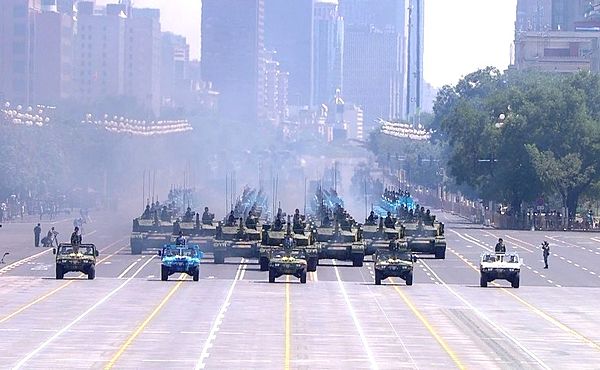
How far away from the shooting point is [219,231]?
9531cm

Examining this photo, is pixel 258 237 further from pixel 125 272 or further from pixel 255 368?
pixel 255 368

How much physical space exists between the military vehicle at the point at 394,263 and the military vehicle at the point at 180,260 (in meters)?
7.11

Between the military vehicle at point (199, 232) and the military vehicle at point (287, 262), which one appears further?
the military vehicle at point (199, 232)

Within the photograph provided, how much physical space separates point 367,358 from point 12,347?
8963 mm

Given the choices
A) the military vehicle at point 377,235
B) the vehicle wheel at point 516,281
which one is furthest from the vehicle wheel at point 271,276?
the military vehicle at point 377,235

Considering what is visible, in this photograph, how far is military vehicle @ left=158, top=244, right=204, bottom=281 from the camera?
265 feet

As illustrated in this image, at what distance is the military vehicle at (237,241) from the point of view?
95.1 m

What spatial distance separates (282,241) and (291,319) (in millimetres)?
27021

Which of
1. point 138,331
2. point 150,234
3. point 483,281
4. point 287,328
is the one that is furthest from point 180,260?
point 150,234

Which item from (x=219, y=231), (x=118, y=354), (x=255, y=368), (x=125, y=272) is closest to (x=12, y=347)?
(x=118, y=354)

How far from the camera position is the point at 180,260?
8088 cm

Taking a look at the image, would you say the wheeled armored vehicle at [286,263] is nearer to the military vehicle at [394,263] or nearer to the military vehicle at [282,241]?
the military vehicle at [394,263]

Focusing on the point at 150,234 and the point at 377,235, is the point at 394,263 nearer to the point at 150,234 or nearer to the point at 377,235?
the point at 377,235

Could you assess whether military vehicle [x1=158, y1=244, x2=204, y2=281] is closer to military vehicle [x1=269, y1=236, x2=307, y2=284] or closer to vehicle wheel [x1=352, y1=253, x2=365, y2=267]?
military vehicle [x1=269, y1=236, x2=307, y2=284]
